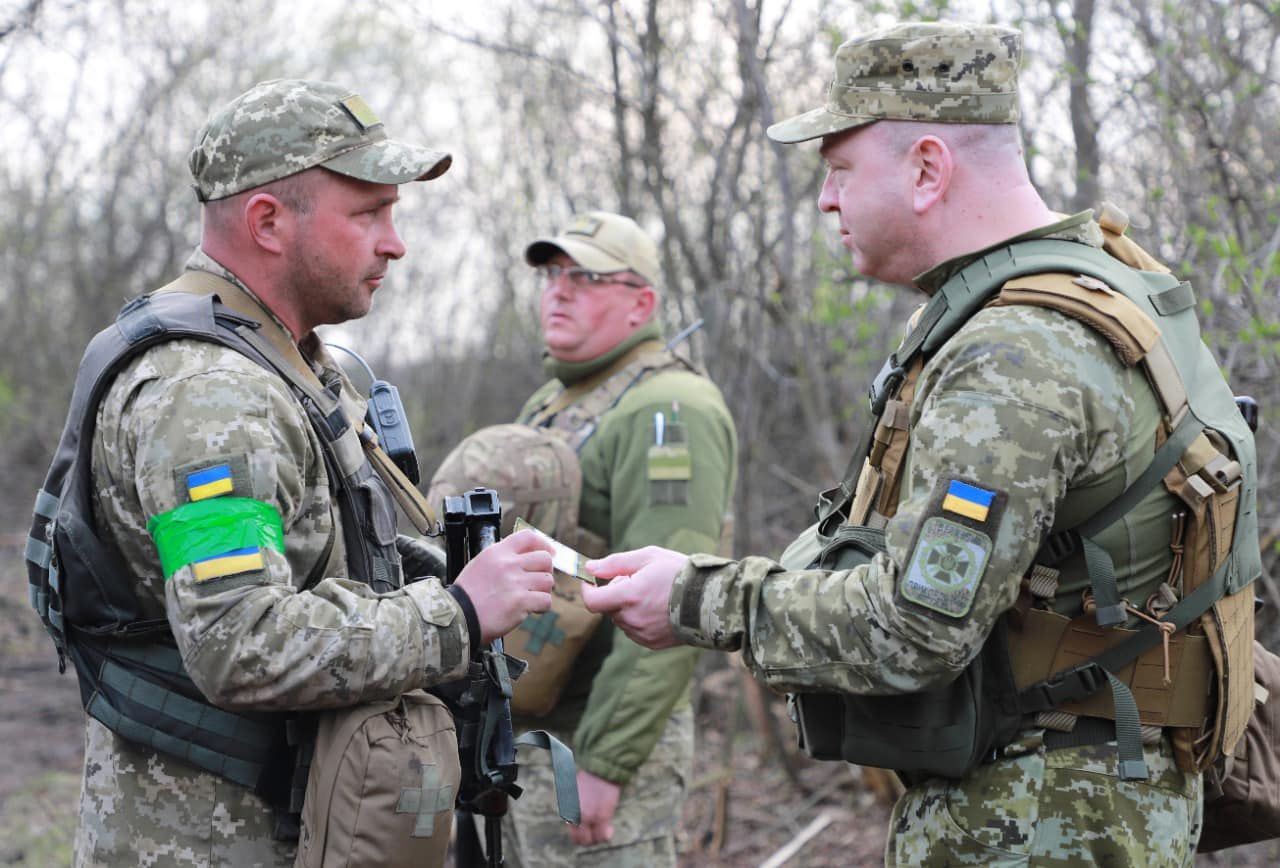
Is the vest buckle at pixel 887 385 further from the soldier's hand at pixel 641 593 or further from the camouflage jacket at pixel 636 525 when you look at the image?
the camouflage jacket at pixel 636 525

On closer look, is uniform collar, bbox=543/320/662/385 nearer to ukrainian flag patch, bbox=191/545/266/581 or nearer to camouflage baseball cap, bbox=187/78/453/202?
camouflage baseball cap, bbox=187/78/453/202

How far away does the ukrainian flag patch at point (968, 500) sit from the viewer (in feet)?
6.58

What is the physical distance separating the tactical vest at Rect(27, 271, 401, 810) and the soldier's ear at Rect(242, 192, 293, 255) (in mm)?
168

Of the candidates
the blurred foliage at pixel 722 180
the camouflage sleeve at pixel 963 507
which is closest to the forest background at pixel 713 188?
the blurred foliage at pixel 722 180

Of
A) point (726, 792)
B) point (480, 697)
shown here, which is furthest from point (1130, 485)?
point (726, 792)

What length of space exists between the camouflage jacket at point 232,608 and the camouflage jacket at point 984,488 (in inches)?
25.7

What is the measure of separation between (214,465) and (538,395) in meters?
2.40

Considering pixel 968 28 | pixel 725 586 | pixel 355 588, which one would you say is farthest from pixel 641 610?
pixel 968 28

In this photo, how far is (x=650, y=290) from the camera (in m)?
4.12

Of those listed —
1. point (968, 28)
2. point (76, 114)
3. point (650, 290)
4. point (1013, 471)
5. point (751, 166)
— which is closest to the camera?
point (1013, 471)

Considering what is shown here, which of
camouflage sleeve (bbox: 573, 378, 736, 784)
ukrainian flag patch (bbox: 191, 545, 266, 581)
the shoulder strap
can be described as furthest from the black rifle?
camouflage sleeve (bbox: 573, 378, 736, 784)

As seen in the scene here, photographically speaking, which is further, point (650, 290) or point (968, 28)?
point (650, 290)

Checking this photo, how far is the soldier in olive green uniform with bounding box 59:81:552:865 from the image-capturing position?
6.74 ft

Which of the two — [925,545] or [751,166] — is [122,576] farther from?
[751,166]
